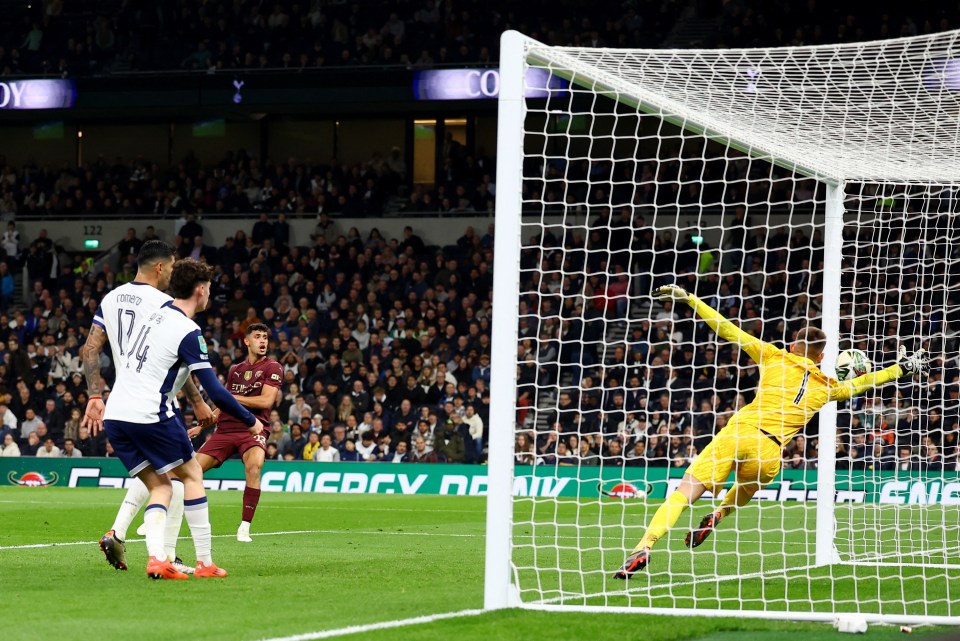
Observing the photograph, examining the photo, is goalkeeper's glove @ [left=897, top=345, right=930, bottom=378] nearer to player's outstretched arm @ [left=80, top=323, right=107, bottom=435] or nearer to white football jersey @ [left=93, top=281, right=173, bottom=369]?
white football jersey @ [left=93, top=281, right=173, bottom=369]

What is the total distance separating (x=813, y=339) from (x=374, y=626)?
439 cm

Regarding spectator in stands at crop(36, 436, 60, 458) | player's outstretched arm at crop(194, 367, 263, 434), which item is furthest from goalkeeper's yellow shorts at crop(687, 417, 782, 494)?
spectator in stands at crop(36, 436, 60, 458)

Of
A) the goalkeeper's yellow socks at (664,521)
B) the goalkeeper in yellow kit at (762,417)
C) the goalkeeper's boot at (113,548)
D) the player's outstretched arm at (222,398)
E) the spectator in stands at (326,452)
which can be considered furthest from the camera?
the spectator in stands at (326,452)

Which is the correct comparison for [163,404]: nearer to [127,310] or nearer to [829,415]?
[127,310]

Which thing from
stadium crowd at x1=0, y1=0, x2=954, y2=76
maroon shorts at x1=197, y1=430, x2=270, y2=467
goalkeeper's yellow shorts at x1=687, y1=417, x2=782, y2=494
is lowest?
maroon shorts at x1=197, y1=430, x2=270, y2=467

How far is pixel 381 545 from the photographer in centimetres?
1184

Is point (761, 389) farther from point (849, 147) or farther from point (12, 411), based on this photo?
point (12, 411)

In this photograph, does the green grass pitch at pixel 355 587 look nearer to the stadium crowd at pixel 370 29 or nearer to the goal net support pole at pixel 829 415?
the goal net support pole at pixel 829 415

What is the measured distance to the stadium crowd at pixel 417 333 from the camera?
20.2 metres

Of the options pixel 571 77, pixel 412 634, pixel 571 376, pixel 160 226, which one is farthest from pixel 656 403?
pixel 160 226

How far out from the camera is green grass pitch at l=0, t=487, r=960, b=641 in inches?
250

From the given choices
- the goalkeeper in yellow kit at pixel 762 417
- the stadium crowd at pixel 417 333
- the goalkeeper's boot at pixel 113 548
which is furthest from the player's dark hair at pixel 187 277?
the stadium crowd at pixel 417 333

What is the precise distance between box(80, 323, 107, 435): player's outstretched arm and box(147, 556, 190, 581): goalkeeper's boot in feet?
2.92

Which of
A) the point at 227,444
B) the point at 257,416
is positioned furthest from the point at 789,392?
the point at 227,444
